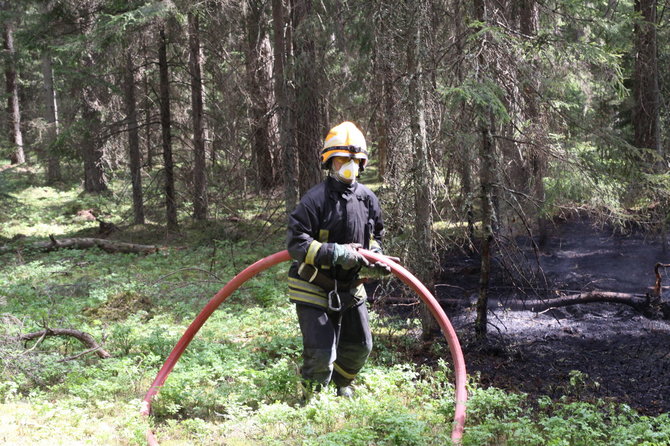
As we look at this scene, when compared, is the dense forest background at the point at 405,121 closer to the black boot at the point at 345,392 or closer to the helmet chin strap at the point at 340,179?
the black boot at the point at 345,392

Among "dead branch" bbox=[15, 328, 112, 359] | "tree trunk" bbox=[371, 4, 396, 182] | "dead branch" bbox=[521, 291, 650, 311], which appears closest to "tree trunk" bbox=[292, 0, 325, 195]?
"tree trunk" bbox=[371, 4, 396, 182]

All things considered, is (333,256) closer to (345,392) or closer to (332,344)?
(332,344)

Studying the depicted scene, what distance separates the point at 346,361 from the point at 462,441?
159cm

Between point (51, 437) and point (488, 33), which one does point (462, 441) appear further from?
point (488, 33)

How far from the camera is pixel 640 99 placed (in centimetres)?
1469

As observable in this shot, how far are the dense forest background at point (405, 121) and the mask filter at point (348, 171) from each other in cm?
144

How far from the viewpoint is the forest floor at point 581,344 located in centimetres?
662

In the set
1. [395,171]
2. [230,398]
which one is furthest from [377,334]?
[230,398]

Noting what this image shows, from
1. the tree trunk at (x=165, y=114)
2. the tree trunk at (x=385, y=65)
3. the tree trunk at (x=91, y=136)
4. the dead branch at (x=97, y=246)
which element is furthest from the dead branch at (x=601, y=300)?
the tree trunk at (x=91, y=136)

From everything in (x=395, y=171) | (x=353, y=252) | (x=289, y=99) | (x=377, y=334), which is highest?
(x=289, y=99)

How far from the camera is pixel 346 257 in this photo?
16.7 feet

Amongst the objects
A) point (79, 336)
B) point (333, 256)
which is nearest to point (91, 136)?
point (79, 336)

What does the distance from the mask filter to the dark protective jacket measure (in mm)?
66

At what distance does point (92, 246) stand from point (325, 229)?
34.2 feet
